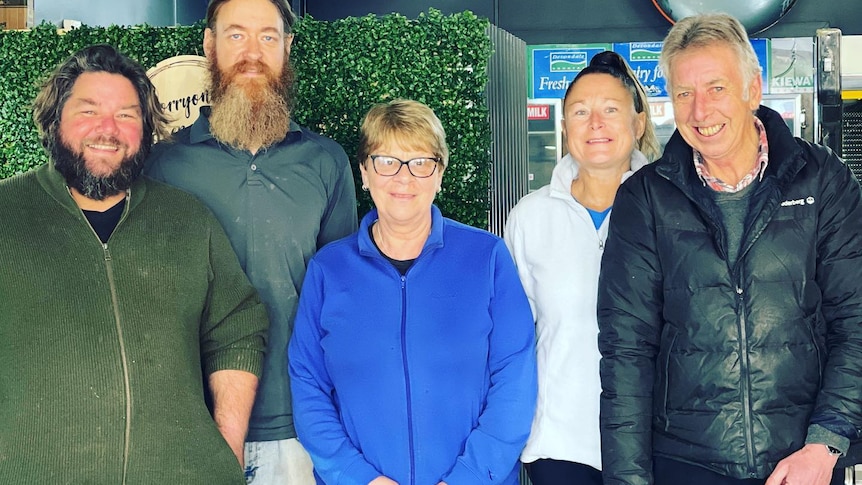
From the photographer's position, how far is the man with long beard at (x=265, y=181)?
9.16 ft

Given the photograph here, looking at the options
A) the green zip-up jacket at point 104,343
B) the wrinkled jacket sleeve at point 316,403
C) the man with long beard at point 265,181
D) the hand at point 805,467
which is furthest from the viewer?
the man with long beard at point 265,181

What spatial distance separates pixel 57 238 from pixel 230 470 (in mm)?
753

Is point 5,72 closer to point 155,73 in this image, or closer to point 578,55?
point 155,73

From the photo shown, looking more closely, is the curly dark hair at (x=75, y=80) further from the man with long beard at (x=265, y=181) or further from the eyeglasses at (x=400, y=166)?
the eyeglasses at (x=400, y=166)

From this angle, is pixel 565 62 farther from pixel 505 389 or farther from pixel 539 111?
pixel 505 389

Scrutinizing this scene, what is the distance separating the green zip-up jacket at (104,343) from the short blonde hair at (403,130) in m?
0.55

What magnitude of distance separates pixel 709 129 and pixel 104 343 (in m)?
1.62

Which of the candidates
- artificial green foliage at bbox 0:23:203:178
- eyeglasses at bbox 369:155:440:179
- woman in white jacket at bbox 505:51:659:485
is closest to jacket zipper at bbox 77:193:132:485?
eyeglasses at bbox 369:155:440:179

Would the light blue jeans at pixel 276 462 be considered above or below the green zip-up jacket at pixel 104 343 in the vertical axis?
below

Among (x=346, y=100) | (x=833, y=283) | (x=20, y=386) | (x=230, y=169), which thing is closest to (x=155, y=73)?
(x=346, y=100)

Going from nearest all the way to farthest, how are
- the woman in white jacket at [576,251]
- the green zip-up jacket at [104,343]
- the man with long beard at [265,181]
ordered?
1. the green zip-up jacket at [104,343]
2. the woman in white jacket at [576,251]
3. the man with long beard at [265,181]

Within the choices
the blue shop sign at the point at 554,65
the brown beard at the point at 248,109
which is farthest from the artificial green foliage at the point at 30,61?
the blue shop sign at the point at 554,65

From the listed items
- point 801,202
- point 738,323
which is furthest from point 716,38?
point 738,323

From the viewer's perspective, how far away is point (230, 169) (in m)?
2.84
